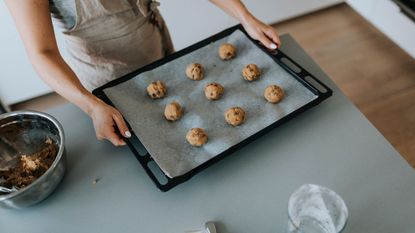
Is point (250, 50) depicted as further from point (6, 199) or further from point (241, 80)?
point (6, 199)

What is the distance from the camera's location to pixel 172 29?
1.81m

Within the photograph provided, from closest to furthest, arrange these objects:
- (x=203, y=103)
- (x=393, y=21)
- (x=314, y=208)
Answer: (x=314, y=208)
(x=203, y=103)
(x=393, y=21)

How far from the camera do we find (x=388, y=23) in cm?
177

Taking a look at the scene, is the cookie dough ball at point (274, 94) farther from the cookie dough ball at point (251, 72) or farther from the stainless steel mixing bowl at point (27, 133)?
the stainless steel mixing bowl at point (27, 133)

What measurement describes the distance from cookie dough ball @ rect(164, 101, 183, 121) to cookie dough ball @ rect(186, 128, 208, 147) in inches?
2.6

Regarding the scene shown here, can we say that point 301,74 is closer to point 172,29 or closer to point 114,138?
point 114,138

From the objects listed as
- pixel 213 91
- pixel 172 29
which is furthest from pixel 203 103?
pixel 172 29

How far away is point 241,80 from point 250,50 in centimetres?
10

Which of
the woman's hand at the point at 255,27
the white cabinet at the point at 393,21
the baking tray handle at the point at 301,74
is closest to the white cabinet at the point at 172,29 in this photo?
the white cabinet at the point at 393,21

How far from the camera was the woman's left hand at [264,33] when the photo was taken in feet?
3.11

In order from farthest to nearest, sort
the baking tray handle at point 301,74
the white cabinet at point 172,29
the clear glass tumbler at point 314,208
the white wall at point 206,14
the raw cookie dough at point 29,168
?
the white wall at point 206,14, the white cabinet at point 172,29, the baking tray handle at point 301,74, the raw cookie dough at point 29,168, the clear glass tumbler at point 314,208

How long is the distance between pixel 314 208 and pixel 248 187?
14 centimetres

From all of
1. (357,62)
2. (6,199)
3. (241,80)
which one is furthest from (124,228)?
(357,62)

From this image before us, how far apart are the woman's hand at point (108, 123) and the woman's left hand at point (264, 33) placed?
42cm
